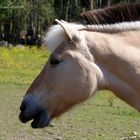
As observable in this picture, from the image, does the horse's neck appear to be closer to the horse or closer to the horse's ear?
the horse

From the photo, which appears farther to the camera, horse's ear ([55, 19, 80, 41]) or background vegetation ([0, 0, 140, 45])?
background vegetation ([0, 0, 140, 45])

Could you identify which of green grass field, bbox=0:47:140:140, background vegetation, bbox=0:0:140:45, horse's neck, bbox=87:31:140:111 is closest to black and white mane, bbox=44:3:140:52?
horse's neck, bbox=87:31:140:111

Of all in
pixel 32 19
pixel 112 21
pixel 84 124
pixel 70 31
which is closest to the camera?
pixel 70 31

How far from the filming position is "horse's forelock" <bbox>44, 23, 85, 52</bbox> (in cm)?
480

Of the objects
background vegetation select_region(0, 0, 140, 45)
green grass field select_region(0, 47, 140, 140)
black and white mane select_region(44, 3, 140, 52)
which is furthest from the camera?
background vegetation select_region(0, 0, 140, 45)

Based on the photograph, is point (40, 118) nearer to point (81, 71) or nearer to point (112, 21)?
point (81, 71)

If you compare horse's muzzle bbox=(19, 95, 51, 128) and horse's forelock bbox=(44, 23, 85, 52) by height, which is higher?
horse's forelock bbox=(44, 23, 85, 52)

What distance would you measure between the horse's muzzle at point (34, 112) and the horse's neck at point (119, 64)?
66 cm

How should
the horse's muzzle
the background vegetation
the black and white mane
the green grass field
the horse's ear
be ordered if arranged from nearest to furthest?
the horse's ear → the horse's muzzle → the black and white mane → the green grass field → the background vegetation

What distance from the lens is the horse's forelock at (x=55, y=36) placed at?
480 cm

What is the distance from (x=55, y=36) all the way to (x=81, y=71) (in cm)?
43

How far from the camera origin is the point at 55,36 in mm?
4836

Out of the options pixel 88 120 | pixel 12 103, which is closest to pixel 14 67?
pixel 12 103

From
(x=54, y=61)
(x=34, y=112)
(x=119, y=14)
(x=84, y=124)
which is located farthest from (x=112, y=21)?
(x=84, y=124)
